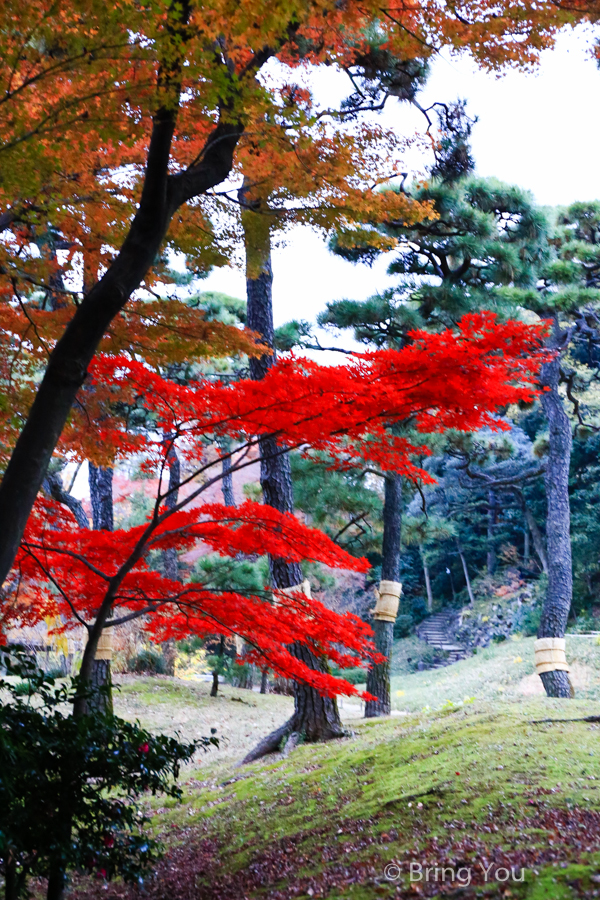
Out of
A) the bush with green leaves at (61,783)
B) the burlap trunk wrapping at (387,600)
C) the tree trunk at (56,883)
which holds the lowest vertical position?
the tree trunk at (56,883)

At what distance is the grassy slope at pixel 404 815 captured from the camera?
8.54 feet

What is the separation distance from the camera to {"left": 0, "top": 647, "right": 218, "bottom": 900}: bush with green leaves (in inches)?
91.8

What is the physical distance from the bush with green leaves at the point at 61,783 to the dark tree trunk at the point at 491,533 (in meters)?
17.7

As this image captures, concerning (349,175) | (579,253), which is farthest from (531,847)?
(579,253)

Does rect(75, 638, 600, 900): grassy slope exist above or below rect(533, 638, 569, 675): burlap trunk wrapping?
below

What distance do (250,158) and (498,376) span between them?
2041 mm

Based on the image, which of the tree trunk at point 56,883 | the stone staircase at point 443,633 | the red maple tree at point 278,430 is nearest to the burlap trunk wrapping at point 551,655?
the red maple tree at point 278,430

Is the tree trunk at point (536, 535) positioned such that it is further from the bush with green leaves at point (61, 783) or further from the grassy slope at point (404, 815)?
the bush with green leaves at point (61, 783)

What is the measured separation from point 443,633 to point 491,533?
10.4 feet

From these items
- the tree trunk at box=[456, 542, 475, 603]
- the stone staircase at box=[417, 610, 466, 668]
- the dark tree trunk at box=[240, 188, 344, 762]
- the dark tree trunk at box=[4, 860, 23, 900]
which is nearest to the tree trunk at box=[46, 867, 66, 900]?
the dark tree trunk at box=[4, 860, 23, 900]

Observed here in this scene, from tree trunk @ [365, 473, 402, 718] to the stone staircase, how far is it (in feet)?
32.7

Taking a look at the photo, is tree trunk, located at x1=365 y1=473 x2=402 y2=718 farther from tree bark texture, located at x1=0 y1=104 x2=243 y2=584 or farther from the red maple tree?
tree bark texture, located at x1=0 y1=104 x2=243 y2=584

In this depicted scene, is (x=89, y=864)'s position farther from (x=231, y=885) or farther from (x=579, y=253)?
(x=579, y=253)

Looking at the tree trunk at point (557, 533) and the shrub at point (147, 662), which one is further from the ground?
the tree trunk at point (557, 533)
